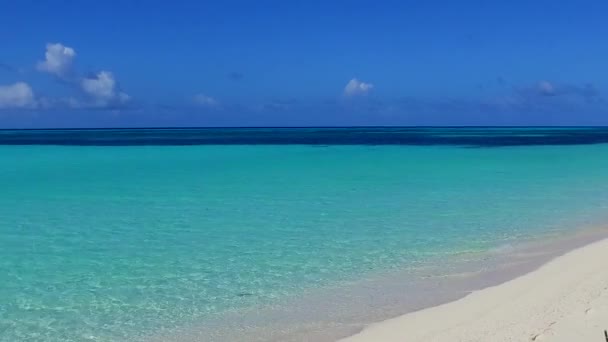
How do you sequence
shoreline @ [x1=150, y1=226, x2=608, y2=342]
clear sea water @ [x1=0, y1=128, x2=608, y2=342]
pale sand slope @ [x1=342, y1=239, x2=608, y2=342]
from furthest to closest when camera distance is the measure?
1. clear sea water @ [x1=0, y1=128, x2=608, y2=342]
2. shoreline @ [x1=150, y1=226, x2=608, y2=342]
3. pale sand slope @ [x1=342, y1=239, x2=608, y2=342]

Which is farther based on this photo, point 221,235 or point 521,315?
point 221,235

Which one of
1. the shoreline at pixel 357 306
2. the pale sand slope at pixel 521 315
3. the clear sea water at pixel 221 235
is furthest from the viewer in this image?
the clear sea water at pixel 221 235

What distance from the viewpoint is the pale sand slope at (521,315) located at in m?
4.82

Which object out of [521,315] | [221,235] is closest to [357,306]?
[521,315]

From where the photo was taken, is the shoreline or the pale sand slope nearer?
the pale sand slope

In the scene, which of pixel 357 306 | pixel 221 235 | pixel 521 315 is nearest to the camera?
pixel 521 315

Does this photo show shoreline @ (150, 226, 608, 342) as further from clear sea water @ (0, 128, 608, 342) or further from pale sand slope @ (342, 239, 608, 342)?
clear sea water @ (0, 128, 608, 342)

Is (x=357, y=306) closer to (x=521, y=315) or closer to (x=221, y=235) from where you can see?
(x=521, y=315)

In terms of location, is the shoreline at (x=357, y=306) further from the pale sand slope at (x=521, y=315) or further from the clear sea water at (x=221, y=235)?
the clear sea water at (x=221, y=235)

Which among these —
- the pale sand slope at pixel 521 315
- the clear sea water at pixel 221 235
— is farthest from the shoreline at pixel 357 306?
the clear sea water at pixel 221 235

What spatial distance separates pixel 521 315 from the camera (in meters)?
5.29

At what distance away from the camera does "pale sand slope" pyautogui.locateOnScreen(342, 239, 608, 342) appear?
4.82 metres

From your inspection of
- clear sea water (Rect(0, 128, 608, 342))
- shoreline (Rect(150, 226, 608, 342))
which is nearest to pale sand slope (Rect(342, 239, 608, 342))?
shoreline (Rect(150, 226, 608, 342))

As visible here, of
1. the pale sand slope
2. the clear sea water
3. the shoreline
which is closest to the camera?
the pale sand slope
